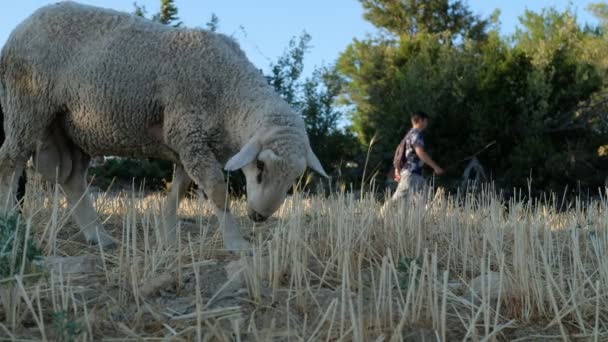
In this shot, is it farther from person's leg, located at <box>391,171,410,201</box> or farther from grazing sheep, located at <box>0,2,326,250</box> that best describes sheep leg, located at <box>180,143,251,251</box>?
person's leg, located at <box>391,171,410,201</box>

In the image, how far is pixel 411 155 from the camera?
27.2 ft

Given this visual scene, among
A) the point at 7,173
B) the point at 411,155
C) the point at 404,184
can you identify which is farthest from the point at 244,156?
the point at 411,155

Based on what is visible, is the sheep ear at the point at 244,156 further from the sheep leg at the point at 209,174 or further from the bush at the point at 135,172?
the bush at the point at 135,172

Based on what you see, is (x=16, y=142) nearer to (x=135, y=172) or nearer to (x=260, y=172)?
(x=260, y=172)

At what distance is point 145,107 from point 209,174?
2.11 feet

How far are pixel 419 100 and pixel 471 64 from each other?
207 cm

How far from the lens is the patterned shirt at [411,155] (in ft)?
26.8

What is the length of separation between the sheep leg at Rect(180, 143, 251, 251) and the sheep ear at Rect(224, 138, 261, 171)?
1.22ft

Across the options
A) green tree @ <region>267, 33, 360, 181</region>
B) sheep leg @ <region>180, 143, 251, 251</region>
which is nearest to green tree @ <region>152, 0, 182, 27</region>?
green tree @ <region>267, 33, 360, 181</region>

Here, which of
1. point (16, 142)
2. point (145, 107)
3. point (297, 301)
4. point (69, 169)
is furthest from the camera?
point (69, 169)

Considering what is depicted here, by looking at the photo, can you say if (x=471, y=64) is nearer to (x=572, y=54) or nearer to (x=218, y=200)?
(x=572, y=54)

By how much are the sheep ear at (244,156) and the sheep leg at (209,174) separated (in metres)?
0.37

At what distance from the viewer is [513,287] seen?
9.54ft

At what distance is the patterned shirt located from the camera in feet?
26.8
